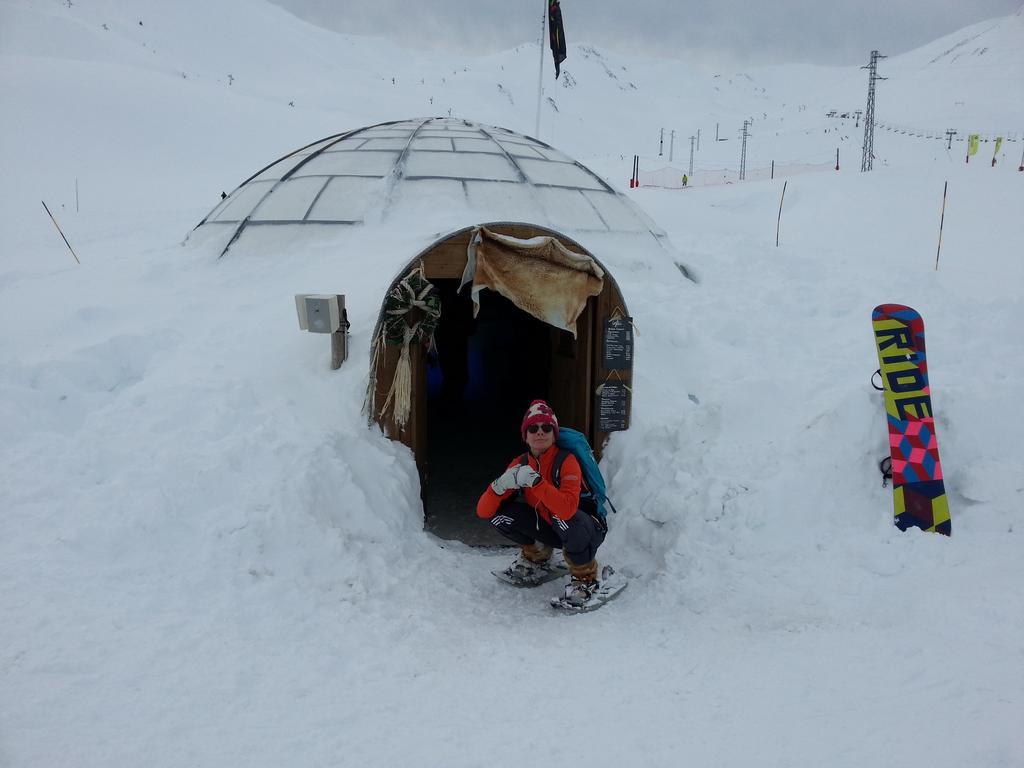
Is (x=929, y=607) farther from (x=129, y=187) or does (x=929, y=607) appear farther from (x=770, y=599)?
(x=129, y=187)

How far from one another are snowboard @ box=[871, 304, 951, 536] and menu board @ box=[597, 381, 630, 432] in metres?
2.02

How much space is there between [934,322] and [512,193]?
497 centimetres

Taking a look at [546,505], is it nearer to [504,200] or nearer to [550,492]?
[550,492]

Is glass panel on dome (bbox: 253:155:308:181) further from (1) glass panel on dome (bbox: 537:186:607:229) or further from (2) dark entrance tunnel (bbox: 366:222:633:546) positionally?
(1) glass panel on dome (bbox: 537:186:607:229)

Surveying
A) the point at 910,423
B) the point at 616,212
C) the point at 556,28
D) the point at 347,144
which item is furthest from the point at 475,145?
the point at 910,423

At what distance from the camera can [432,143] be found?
8.91 meters

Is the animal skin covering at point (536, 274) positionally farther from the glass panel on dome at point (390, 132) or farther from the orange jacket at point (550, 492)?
the glass panel on dome at point (390, 132)

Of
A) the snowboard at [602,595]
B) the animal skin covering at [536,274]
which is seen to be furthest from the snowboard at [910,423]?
the animal skin covering at [536,274]

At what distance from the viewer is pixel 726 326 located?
22.6 ft

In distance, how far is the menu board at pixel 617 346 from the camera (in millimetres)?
5691

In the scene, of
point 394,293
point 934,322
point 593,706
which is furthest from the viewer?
point 934,322

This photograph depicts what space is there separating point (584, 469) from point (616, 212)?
221 inches

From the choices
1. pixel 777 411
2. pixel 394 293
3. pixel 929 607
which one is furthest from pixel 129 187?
pixel 929 607

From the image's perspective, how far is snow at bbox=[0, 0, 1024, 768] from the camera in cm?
280
